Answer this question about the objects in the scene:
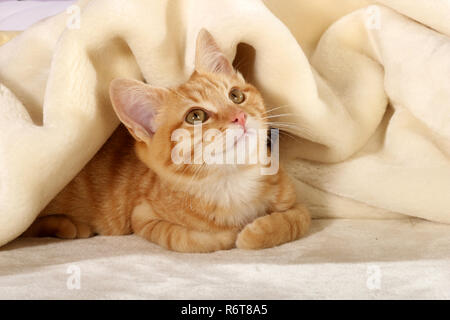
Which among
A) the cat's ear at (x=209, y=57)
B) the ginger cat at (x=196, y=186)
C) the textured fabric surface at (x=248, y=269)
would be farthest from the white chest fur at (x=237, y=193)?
the cat's ear at (x=209, y=57)

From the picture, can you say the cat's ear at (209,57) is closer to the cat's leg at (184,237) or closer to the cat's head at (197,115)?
the cat's head at (197,115)

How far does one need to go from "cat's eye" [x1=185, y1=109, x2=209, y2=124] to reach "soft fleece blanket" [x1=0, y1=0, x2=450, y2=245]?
16cm

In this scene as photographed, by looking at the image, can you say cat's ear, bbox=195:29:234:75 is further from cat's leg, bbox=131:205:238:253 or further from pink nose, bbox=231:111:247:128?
cat's leg, bbox=131:205:238:253

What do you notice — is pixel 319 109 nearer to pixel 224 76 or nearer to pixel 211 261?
pixel 224 76

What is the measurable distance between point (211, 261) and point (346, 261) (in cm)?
27

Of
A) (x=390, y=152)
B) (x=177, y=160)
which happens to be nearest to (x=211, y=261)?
(x=177, y=160)

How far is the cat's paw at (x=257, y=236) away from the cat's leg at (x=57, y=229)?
0.42m

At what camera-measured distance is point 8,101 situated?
127cm

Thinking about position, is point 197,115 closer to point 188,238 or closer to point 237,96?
point 237,96

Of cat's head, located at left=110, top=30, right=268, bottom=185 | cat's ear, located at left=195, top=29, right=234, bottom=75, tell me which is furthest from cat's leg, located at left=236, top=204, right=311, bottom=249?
cat's ear, located at left=195, top=29, right=234, bottom=75

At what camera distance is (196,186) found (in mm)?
1256

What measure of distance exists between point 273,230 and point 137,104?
408 millimetres

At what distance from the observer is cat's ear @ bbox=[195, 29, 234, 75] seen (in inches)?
48.7

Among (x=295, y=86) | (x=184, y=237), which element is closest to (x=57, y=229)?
(x=184, y=237)
